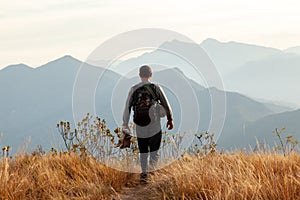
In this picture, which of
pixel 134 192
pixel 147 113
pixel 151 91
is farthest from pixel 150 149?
pixel 134 192

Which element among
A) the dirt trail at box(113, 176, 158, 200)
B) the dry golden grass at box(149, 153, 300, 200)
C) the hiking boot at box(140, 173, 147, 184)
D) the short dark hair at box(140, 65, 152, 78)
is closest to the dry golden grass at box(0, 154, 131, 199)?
the dirt trail at box(113, 176, 158, 200)

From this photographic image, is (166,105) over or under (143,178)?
over

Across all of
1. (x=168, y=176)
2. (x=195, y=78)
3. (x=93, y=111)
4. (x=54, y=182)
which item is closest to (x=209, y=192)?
(x=168, y=176)

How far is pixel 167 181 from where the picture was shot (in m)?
5.68

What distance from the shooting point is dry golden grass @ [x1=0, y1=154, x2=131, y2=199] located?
5.41m

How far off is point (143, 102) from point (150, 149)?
96cm

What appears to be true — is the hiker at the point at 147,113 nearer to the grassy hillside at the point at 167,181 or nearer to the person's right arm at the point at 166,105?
the person's right arm at the point at 166,105

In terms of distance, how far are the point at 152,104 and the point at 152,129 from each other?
1.64 ft

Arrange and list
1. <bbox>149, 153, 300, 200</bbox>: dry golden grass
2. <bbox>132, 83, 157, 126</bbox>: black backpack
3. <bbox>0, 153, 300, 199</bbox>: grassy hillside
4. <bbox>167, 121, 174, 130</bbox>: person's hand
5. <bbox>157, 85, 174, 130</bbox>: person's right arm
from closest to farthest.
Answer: <bbox>149, 153, 300, 200</bbox>: dry golden grass, <bbox>0, 153, 300, 199</bbox>: grassy hillside, <bbox>132, 83, 157, 126</bbox>: black backpack, <bbox>157, 85, 174, 130</bbox>: person's right arm, <bbox>167, 121, 174, 130</bbox>: person's hand

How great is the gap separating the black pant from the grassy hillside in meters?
0.31

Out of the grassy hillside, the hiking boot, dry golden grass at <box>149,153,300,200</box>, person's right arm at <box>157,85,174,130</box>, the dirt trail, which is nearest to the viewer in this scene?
dry golden grass at <box>149,153,300,200</box>

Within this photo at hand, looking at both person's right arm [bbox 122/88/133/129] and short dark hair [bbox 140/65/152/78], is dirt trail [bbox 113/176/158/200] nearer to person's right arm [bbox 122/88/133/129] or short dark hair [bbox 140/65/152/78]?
person's right arm [bbox 122/88/133/129]

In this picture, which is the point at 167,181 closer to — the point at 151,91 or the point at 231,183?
the point at 231,183

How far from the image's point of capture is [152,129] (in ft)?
23.7
